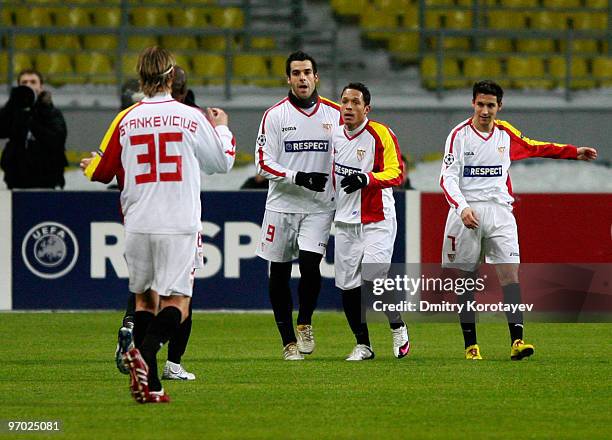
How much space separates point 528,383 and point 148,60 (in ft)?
10.2

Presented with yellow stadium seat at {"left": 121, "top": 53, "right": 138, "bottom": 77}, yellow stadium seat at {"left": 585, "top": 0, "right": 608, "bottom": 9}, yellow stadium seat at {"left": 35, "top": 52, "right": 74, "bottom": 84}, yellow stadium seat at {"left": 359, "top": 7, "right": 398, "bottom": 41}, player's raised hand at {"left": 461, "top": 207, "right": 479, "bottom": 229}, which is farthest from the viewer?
yellow stadium seat at {"left": 585, "top": 0, "right": 608, "bottom": 9}

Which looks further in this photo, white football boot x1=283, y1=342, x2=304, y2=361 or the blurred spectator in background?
the blurred spectator in background

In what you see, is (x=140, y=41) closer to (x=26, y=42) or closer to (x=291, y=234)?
(x=26, y=42)

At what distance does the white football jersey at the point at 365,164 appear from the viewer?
10.0 m

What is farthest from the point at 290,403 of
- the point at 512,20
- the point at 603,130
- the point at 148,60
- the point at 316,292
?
the point at 512,20

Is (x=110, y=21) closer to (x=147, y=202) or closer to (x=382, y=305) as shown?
(x=382, y=305)

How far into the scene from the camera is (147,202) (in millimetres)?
7473

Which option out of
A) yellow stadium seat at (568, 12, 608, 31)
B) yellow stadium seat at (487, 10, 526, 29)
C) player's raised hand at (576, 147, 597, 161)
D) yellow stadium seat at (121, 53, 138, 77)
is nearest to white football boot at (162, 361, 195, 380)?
player's raised hand at (576, 147, 597, 161)

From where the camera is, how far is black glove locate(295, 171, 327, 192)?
32.4ft

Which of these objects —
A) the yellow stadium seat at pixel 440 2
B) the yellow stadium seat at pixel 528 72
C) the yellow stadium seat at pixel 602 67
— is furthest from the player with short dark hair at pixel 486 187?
the yellow stadium seat at pixel 440 2

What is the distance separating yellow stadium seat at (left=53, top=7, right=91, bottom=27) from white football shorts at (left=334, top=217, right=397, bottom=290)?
37.8ft

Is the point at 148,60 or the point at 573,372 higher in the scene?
the point at 148,60

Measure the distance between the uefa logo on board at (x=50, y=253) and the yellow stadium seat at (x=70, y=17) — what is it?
7.34 m

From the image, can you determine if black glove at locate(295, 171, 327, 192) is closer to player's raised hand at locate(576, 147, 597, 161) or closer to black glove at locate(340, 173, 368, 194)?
black glove at locate(340, 173, 368, 194)
